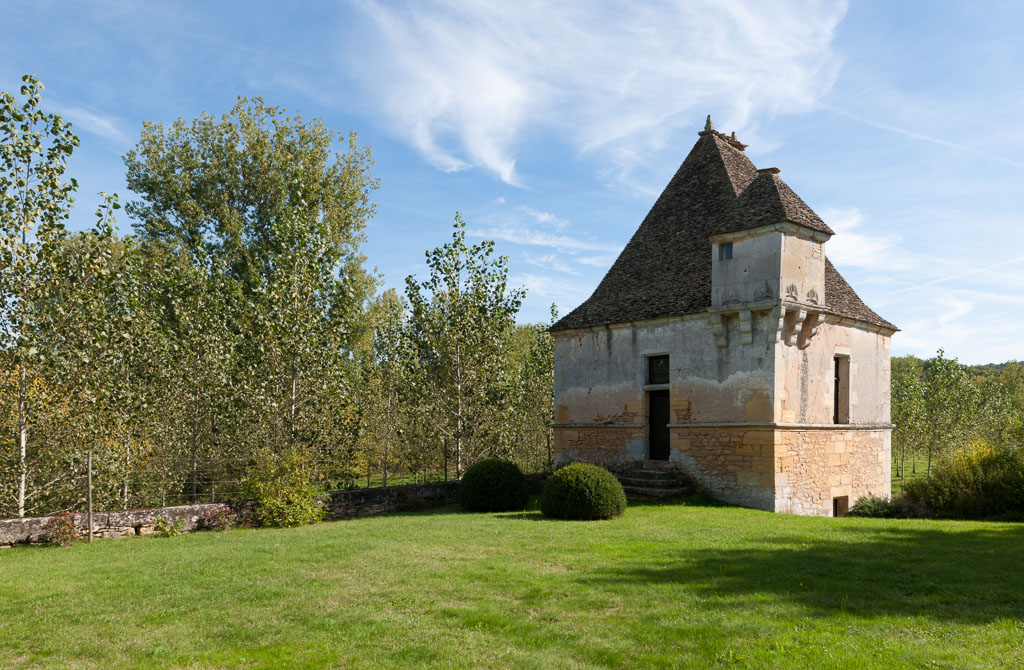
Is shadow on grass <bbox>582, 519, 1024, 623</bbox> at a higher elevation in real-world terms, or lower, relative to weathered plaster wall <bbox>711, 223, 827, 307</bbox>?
lower

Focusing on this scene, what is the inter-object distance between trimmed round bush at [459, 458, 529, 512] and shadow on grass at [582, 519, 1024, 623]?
6.83 meters

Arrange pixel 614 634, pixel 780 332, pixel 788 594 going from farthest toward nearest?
pixel 780 332 → pixel 788 594 → pixel 614 634

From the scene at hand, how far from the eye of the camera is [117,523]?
12.2 meters

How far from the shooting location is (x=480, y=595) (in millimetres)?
7207

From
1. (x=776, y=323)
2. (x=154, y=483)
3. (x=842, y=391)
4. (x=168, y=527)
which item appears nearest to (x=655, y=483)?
(x=776, y=323)

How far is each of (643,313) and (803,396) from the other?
457 centimetres

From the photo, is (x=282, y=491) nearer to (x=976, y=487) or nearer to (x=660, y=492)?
(x=660, y=492)

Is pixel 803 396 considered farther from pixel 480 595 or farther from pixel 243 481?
pixel 243 481

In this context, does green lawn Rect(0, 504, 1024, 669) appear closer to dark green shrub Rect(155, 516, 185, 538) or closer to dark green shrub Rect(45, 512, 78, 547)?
dark green shrub Rect(45, 512, 78, 547)

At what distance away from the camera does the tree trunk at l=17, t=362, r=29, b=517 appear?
38.8 ft

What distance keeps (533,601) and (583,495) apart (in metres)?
6.33

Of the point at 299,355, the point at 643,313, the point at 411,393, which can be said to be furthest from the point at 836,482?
the point at 299,355

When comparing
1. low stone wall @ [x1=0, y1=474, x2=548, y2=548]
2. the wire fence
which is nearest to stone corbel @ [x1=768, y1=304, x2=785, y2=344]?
low stone wall @ [x1=0, y1=474, x2=548, y2=548]

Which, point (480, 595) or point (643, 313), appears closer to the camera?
point (480, 595)
